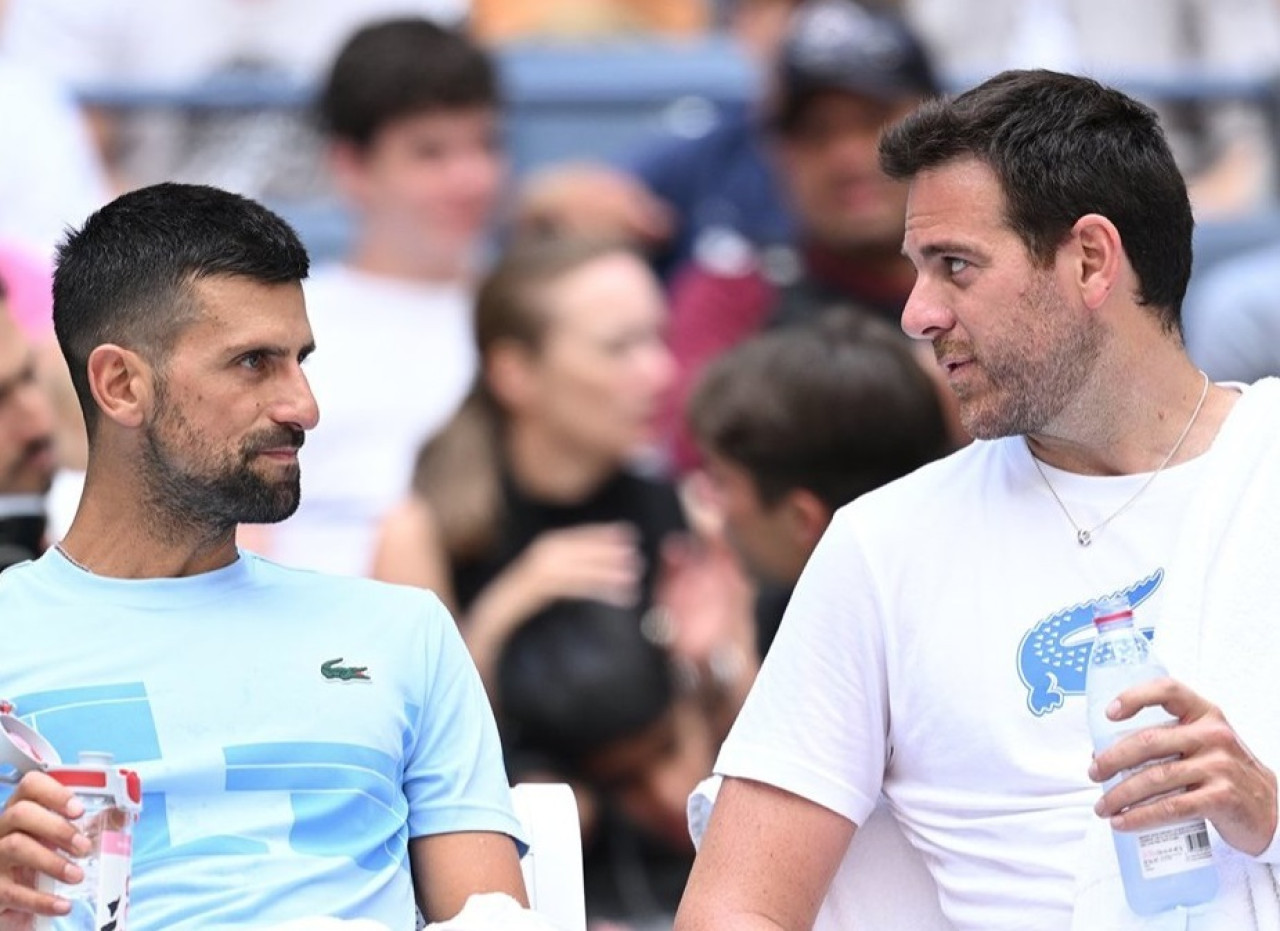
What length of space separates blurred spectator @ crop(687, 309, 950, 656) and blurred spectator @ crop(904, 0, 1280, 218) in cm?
300

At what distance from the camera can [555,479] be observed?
5.51m

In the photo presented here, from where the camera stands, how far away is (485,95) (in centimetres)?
605

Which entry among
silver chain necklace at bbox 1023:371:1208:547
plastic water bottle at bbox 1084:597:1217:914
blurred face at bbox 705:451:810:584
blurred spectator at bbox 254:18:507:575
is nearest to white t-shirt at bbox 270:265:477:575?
blurred spectator at bbox 254:18:507:575

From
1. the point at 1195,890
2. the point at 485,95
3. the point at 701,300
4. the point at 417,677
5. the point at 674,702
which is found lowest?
the point at 1195,890

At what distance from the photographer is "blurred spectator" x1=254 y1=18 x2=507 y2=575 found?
19.4ft

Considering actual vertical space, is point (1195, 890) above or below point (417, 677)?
below

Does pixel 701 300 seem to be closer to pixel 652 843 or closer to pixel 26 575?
pixel 652 843

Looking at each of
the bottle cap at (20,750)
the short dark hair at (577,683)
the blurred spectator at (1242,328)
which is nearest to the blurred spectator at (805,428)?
the short dark hair at (577,683)

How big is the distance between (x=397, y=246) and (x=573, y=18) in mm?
1475

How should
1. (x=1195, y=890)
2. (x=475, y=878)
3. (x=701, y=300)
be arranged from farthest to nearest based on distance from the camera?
(x=701, y=300) < (x=475, y=878) < (x=1195, y=890)

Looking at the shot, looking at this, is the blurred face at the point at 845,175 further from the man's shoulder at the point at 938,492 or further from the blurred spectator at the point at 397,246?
the man's shoulder at the point at 938,492

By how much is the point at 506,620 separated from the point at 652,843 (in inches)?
21.9

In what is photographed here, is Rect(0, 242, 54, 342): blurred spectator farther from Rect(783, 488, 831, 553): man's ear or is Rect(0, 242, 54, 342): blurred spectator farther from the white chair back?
the white chair back

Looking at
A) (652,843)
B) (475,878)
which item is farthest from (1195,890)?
(652,843)
